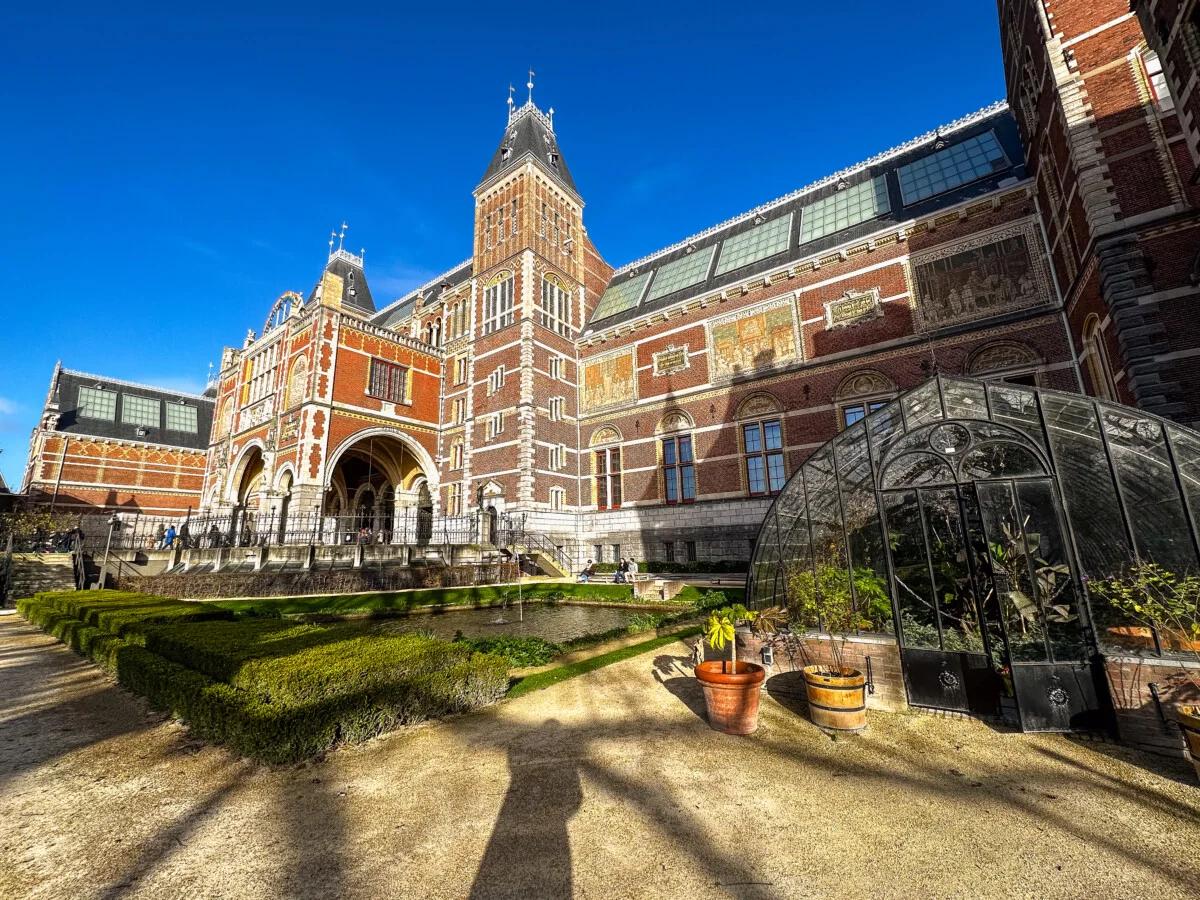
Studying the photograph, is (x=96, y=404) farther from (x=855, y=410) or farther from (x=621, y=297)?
(x=855, y=410)

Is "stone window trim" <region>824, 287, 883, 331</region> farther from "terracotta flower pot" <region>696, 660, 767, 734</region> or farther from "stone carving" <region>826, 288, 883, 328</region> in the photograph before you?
"terracotta flower pot" <region>696, 660, 767, 734</region>

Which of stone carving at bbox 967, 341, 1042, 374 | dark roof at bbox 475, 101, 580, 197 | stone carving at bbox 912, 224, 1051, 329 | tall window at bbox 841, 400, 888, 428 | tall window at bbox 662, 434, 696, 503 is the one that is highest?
dark roof at bbox 475, 101, 580, 197

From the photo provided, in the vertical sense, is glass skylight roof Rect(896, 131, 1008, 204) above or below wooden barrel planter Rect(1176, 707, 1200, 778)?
above

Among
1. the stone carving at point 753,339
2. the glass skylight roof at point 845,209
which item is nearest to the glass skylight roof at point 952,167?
the glass skylight roof at point 845,209

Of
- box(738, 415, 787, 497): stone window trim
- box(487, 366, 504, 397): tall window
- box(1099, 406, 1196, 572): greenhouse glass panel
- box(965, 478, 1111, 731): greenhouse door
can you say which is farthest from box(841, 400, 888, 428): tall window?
box(487, 366, 504, 397): tall window

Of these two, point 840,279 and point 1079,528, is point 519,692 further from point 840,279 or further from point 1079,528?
point 840,279

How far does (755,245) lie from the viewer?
24.7 metres

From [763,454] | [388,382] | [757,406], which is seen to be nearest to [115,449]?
[388,382]

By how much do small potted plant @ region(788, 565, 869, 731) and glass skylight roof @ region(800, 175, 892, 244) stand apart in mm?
20022

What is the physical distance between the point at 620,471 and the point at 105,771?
21599mm

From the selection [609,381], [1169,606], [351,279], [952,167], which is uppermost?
[351,279]

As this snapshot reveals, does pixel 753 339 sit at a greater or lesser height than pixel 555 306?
lesser

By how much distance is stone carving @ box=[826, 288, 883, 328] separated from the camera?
757 inches

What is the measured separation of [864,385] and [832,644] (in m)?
15.7
